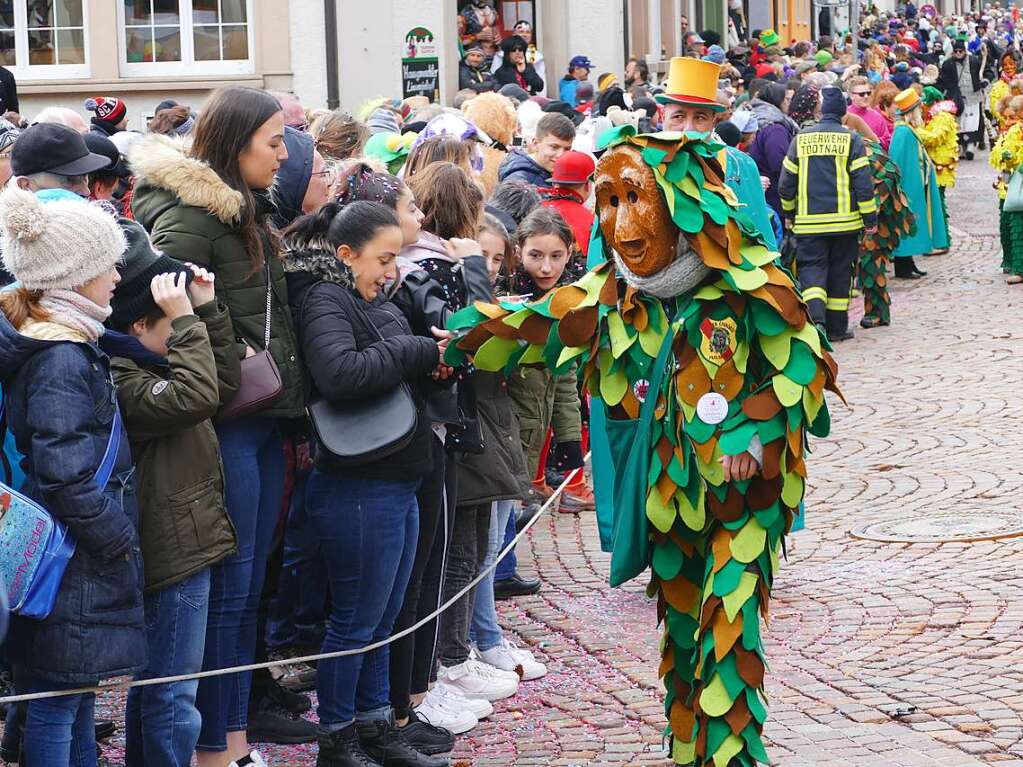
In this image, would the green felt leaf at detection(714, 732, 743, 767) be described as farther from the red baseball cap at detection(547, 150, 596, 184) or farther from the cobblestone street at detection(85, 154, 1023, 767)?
the red baseball cap at detection(547, 150, 596, 184)

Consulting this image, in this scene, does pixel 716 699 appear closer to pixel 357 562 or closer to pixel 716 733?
pixel 716 733

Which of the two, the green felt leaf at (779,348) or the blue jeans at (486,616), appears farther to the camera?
the blue jeans at (486,616)

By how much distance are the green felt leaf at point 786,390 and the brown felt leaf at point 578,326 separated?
0.58 metres

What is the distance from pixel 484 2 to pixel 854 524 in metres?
16.1

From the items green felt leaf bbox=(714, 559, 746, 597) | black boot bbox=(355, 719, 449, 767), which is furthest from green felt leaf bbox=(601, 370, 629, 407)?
black boot bbox=(355, 719, 449, 767)

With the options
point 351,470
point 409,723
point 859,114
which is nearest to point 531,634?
point 409,723

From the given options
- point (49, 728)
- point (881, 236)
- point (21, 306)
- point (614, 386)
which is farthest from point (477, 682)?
point (881, 236)

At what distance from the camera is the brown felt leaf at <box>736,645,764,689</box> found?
16.1 feet

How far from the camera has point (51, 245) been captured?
441 centimetres

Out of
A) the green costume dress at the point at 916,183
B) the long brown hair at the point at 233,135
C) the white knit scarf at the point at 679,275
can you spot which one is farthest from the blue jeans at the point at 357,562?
the green costume dress at the point at 916,183

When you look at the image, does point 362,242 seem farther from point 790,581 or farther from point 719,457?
point 790,581

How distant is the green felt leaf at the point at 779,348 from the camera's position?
4.81 meters

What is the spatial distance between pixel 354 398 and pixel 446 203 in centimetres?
125

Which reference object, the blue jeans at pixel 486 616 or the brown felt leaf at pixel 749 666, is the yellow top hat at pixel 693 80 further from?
the brown felt leaf at pixel 749 666
